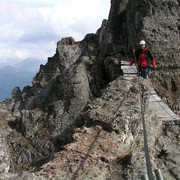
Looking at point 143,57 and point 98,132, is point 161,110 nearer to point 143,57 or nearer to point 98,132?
point 143,57

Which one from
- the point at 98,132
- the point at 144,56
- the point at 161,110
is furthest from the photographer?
the point at 144,56

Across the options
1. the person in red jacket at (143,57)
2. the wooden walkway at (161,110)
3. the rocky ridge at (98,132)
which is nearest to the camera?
the rocky ridge at (98,132)

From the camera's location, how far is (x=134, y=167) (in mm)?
4383

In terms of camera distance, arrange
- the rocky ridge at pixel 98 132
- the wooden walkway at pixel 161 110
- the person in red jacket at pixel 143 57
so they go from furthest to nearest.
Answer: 1. the person in red jacket at pixel 143 57
2. the wooden walkway at pixel 161 110
3. the rocky ridge at pixel 98 132

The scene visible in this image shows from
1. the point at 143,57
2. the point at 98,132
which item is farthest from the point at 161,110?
the point at 98,132

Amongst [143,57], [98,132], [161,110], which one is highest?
[143,57]

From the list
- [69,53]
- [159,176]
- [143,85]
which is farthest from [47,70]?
[159,176]

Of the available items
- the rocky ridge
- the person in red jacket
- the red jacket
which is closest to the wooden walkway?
the rocky ridge

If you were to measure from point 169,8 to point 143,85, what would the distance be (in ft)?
42.6

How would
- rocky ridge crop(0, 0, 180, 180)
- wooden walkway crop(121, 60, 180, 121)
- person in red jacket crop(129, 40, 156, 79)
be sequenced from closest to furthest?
rocky ridge crop(0, 0, 180, 180) → wooden walkway crop(121, 60, 180, 121) → person in red jacket crop(129, 40, 156, 79)

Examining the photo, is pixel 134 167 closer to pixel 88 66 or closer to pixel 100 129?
pixel 100 129

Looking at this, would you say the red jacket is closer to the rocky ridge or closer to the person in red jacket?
the person in red jacket

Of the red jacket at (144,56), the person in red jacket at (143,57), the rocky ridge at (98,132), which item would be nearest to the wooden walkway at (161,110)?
the rocky ridge at (98,132)

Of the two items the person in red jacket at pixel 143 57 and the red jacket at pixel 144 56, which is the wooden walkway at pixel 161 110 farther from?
the red jacket at pixel 144 56
